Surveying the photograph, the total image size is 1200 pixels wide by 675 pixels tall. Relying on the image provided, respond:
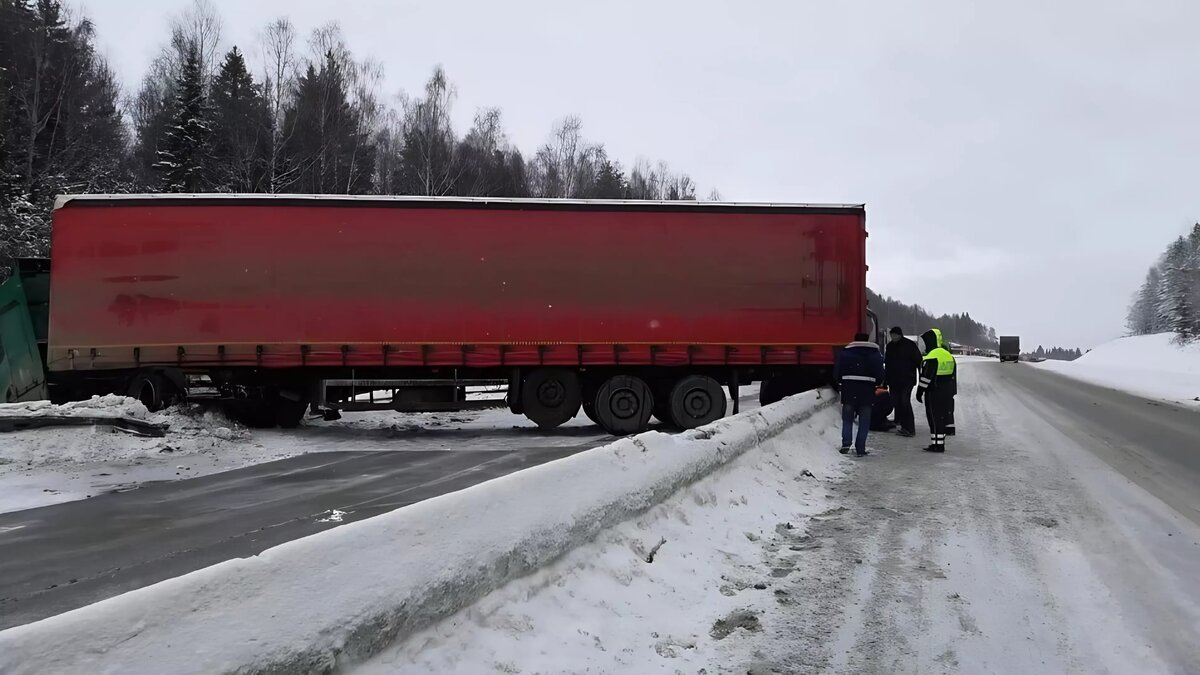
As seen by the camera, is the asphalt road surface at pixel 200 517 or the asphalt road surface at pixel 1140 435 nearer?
the asphalt road surface at pixel 200 517

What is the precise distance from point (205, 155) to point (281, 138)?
142 inches

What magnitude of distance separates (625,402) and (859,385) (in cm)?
428

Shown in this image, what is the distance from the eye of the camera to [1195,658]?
3512 millimetres

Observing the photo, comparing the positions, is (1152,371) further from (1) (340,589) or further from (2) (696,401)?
(1) (340,589)

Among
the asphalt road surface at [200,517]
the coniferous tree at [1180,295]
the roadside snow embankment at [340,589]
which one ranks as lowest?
the asphalt road surface at [200,517]

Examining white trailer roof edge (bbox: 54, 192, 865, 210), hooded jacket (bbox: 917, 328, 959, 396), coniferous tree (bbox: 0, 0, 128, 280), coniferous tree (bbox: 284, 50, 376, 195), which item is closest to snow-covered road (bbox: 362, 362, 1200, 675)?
hooded jacket (bbox: 917, 328, 959, 396)

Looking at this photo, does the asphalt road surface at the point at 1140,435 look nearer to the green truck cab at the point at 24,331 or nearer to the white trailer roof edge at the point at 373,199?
the white trailer roof edge at the point at 373,199

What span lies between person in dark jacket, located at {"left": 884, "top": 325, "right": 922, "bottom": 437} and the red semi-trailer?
940mm

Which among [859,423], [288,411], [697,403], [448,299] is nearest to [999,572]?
[859,423]

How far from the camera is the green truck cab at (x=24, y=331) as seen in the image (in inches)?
468

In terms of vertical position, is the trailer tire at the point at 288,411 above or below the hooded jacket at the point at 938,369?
below

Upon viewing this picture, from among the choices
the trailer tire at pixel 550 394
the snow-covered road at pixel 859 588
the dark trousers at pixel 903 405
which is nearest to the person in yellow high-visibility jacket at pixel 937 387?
the dark trousers at pixel 903 405

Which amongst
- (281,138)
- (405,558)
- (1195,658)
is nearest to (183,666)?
(405,558)

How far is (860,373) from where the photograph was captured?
974cm
